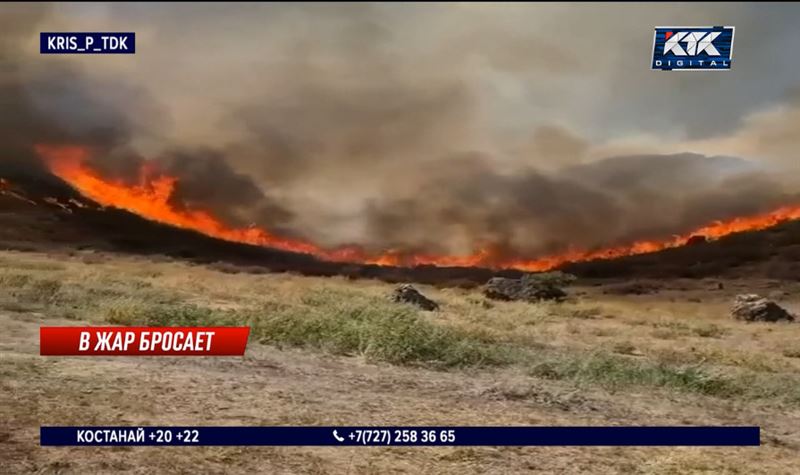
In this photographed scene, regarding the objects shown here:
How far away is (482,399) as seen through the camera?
734 cm

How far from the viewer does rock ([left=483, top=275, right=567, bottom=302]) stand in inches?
311

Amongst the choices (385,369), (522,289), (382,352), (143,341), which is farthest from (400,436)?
(143,341)

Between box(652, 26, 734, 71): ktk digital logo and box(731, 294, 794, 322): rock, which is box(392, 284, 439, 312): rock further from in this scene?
box(731, 294, 794, 322): rock

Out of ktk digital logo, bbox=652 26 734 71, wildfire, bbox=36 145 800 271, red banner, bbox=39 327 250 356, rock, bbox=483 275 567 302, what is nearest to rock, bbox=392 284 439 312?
wildfire, bbox=36 145 800 271

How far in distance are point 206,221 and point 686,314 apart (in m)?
5.43

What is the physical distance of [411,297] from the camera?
7953mm

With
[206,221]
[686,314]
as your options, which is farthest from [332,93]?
[686,314]

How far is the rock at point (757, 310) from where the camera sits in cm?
785

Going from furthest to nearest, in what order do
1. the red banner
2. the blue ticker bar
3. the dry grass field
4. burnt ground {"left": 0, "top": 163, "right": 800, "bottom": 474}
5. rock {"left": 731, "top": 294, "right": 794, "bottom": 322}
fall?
rock {"left": 731, "top": 294, "right": 794, "bottom": 322}, the red banner, burnt ground {"left": 0, "top": 163, "right": 800, "bottom": 474}, the dry grass field, the blue ticker bar

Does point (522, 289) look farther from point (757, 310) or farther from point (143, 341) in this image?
point (143, 341)

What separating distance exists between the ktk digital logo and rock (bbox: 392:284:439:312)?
3351 mm

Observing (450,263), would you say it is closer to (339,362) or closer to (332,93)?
(339,362)

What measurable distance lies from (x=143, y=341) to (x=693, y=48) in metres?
6.07

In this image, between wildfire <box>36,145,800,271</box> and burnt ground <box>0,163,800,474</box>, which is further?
wildfire <box>36,145,800,271</box>
